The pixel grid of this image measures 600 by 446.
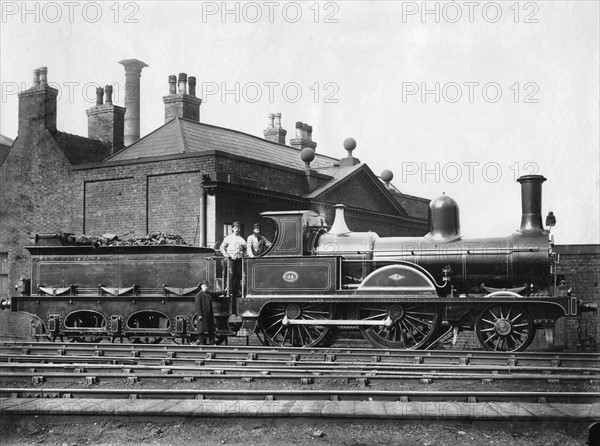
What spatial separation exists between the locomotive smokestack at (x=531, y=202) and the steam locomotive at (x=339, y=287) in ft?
0.06

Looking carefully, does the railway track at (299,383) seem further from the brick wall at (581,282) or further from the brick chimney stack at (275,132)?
the brick chimney stack at (275,132)

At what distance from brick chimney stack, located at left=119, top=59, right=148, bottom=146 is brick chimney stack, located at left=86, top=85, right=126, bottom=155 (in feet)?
10.7

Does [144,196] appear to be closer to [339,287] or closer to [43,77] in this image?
[43,77]

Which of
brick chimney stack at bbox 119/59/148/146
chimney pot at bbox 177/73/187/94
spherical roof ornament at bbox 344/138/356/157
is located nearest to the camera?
chimney pot at bbox 177/73/187/94

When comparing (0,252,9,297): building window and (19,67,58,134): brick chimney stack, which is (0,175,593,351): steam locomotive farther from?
(19,67,58,134): brick chimney stack

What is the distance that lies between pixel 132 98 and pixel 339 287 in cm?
1918

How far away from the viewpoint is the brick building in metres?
18.9

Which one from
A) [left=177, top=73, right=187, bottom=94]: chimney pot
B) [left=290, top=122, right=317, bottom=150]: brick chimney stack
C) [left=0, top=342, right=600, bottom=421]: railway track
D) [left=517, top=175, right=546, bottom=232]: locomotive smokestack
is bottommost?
[left=0, top=342, right=600, bottom=421]: railway track

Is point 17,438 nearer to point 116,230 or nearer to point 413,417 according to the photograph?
point 413,417

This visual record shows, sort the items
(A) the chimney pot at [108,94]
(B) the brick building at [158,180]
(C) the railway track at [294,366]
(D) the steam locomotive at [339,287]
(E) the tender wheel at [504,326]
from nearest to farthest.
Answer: (C) the railway track at [294,366] < (E) the tender wheel at [504,326] < (D) the steam locomotive at [339,287] < (B) the brick building at [158,180] < (A) the chimney pot at [108,94]

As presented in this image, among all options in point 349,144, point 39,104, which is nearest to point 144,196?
point 39,104

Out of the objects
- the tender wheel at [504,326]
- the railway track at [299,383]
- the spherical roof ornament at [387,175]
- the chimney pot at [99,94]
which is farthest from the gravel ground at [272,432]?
the spherical roof ornament at [387,175]

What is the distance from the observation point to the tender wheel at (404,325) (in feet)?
39.3

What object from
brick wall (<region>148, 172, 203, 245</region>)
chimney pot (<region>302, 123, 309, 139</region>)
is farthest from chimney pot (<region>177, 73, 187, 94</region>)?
chimney pot (<region>302, 123, 309, 139</region>)
